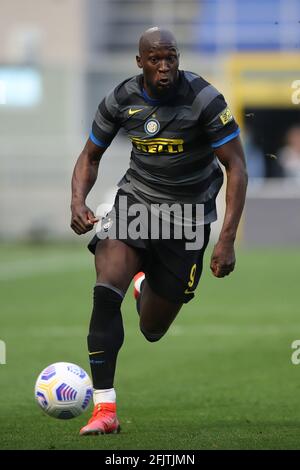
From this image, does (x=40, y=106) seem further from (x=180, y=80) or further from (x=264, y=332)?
(x=180, y=80)

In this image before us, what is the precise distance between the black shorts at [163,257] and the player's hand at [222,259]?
501mm

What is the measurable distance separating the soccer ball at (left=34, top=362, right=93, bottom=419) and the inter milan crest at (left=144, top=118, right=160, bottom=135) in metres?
1.55

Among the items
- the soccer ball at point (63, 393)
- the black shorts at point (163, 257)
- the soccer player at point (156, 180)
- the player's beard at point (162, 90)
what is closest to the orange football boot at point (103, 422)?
the soccer player at point (156, 180)

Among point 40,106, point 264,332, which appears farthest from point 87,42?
point 264,332

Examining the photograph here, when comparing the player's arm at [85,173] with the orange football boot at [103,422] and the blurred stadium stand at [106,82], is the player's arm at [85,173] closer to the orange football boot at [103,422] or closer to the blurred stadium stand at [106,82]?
the orange football boot at [103,422]

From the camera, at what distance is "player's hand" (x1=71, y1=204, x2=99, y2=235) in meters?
7.04

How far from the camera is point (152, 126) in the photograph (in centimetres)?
702

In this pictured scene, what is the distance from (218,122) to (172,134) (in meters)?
0.31

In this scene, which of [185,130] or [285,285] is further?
[285,285]

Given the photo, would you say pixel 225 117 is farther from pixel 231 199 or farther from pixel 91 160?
pixel 91 160

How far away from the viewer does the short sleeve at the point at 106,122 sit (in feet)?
23.5

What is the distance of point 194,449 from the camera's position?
6.12 m

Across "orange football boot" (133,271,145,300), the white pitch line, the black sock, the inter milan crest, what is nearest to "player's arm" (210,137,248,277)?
the inter milan crest

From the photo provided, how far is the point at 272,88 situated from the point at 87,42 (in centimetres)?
535
